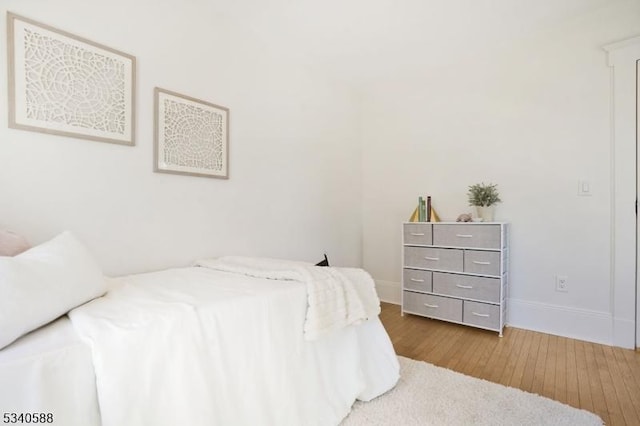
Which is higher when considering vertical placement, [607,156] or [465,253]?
[607,156]

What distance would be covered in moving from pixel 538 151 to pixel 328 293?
7.47 feet

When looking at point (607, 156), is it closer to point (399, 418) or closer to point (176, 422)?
point (399, 418)

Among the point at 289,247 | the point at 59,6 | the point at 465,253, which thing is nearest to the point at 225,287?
the point at 289,247

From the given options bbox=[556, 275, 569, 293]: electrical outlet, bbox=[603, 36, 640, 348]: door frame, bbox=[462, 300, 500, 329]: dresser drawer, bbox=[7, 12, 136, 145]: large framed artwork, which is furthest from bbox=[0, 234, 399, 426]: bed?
bbox=[603, 36, 640, 348]: door frame

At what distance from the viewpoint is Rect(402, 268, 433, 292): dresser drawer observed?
2.82 m

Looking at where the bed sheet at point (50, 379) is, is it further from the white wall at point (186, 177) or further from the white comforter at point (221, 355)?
the white wall at point (186, 177)

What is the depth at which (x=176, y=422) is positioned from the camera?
36.1 inches

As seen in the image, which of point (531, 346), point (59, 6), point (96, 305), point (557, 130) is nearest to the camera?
point (96, 305)

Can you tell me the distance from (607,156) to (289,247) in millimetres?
2550

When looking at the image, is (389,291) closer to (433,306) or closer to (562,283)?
(433,306)

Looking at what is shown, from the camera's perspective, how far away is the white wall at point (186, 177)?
1464mm

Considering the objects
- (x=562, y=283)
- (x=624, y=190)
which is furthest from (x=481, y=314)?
(x=624, y=190)

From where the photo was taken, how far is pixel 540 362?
197cm

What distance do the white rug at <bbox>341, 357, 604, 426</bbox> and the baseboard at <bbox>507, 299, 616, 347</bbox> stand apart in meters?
1.18
